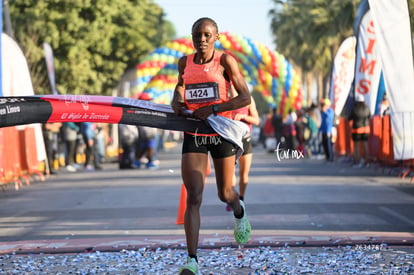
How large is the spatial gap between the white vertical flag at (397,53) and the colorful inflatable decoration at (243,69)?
23.7 m

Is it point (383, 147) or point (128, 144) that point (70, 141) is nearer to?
point (128, 144)

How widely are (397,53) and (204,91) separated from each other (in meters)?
7.00

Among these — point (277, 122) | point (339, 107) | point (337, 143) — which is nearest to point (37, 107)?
point (339, 107)

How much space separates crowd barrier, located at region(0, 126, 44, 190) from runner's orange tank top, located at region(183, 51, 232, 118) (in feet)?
36.8

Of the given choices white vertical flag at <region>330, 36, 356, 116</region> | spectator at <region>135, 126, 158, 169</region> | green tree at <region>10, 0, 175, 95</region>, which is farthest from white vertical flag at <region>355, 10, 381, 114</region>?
green tree at <region>10, 0, 175, 95</region>

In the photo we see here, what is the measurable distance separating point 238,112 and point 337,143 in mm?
20594

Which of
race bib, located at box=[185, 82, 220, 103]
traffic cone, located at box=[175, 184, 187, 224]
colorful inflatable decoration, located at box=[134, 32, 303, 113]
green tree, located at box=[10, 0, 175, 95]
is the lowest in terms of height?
traffic cone, located at box=[175, 184, 187, 224]

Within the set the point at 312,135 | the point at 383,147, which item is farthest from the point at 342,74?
the point at 383,147

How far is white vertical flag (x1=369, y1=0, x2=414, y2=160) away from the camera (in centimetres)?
1367

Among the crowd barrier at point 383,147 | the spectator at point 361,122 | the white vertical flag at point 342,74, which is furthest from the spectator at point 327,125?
the crowd barrier at point 383,147

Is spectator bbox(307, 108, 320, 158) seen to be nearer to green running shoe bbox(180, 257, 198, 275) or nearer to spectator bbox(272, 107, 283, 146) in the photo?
spectator bbox(272, 107, 283, 146)

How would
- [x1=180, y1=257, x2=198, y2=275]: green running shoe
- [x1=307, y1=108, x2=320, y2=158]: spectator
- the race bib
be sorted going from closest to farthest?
[x1=180, y1=257, x2=198, y2=275]: green running shoe, the race bib, [x1=307, y1=108, x2=320, y2=158]: spectator

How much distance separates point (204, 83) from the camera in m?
7.48

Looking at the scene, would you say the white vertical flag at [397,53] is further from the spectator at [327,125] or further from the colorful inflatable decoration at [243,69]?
the colorful inflatable decoration at [243,69]
